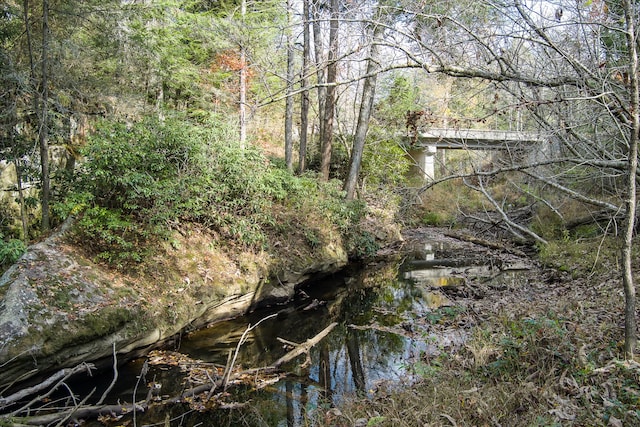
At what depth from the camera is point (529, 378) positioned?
4000 mm

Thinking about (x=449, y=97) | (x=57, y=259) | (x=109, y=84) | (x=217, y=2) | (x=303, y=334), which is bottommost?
(x=303, y=334)

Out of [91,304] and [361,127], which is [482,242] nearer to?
[361,127]

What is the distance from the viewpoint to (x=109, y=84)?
10438 mm

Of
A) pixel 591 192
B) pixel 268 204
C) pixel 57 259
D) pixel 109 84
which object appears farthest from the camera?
pixel 591 192

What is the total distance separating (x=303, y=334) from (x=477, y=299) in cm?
358

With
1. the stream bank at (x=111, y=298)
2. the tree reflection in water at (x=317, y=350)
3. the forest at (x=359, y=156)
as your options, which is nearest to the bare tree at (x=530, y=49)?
the forest at (x=359, y=156)

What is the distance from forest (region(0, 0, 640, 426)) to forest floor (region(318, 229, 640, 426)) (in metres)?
0.02

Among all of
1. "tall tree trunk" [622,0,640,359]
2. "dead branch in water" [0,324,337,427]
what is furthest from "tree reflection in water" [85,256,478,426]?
"tall tree trunk" [622,0,640,359]

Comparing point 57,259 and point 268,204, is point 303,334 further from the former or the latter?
point 57,259

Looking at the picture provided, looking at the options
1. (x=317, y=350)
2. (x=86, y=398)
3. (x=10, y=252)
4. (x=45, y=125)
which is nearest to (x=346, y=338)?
(x=317, y=350)

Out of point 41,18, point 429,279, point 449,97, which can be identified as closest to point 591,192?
point 429,279

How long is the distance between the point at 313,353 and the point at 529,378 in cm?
316

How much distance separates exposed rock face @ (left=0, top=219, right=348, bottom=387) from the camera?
471 centimetres

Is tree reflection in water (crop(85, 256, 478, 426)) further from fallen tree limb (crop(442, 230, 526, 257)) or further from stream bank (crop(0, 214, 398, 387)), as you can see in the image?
fallen tree limb (crop(442, 230, 526, 257))
